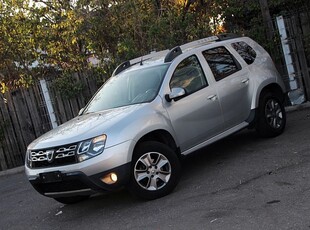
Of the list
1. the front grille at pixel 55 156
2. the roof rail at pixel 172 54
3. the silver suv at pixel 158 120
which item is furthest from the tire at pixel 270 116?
the front grille at pixel 55 156

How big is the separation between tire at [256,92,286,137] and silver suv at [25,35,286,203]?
0.7 inches

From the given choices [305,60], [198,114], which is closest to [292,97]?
[305,60]

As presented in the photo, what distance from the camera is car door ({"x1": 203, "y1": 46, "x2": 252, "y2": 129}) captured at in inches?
260

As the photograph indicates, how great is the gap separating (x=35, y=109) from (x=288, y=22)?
6.44m

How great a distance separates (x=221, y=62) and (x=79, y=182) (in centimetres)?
309

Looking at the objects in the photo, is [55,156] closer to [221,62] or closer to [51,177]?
[51,177]

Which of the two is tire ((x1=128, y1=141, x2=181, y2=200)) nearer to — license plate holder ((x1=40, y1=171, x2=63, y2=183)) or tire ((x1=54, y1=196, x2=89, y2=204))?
license plate holder ((x1=40, y1=171, x2=63, y2=183))

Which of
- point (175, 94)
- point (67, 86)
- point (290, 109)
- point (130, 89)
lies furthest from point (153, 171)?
point (67, 86)

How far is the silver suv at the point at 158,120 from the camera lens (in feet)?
17.0

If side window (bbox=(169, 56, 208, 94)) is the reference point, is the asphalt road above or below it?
below

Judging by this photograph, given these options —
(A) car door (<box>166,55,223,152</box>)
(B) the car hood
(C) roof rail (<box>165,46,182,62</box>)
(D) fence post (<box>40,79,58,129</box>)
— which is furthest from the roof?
(D) fence post (<box>40,79,58,129</box>)

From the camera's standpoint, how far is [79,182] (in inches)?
204

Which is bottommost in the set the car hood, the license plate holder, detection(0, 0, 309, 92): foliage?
the license plate holder

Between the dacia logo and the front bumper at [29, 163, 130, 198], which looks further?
the dacia logo
